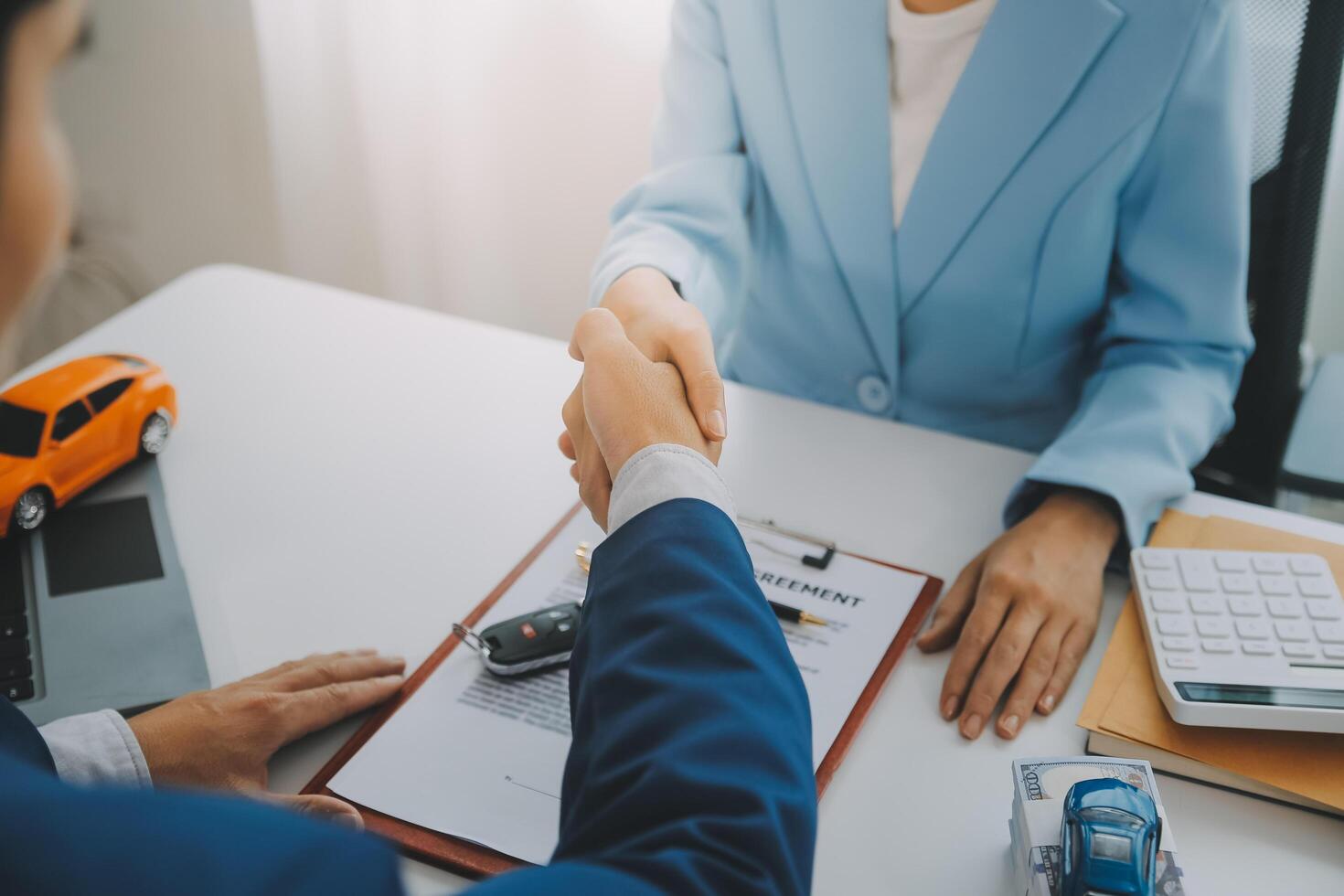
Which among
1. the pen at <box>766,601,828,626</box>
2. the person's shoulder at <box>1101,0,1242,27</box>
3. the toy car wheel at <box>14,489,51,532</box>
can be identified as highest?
the person's shoulder at <box>1101,0,1242,27</box>

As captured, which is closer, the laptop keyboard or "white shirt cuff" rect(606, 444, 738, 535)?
"white shirt cuff" rect(606, 444, 738, 535)

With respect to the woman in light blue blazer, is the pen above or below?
below

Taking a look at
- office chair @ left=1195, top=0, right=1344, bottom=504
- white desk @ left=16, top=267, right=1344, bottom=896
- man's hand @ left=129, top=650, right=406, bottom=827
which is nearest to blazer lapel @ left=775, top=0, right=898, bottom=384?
white desk @ left=16, top=267, right=1344, bottom=896

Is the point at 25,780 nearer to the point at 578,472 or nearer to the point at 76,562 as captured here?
the point at 578,472

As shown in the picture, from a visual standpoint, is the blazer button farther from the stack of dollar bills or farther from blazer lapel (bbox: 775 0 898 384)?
the stack of dollar bills

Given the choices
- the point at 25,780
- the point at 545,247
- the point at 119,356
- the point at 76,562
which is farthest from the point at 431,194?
the point at 25,780

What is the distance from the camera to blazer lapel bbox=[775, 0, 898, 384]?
3.38 feet

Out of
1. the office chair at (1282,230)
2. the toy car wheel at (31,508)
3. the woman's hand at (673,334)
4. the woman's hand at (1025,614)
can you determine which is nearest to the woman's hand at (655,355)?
the woman's hand at (673,334)

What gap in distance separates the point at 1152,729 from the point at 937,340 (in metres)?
0.52

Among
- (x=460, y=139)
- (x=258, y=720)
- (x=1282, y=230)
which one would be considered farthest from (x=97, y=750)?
(x=460, y=139)

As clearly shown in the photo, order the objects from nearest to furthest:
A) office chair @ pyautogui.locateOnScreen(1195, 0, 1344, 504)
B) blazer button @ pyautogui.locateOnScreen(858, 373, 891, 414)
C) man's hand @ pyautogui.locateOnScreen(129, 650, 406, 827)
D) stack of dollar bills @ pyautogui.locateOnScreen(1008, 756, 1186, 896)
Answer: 1. stack of dollar bills @ pyautogui.locateOnScreen(1008, 756, 1186, 896)
2. man's hand @ pyautogui.locateOnScreen(129, 650, 406, 827)
3. office chair @ pyautogui.locateOnScreen(1195, 0, 1344, 504)
4. blazer button @ pyautogui.locateOnScreen(858, 373, 891, 414)

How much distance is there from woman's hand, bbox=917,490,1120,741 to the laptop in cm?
51

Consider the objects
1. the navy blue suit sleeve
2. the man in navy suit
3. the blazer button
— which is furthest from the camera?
the blazer button

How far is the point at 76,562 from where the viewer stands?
2.83ft
